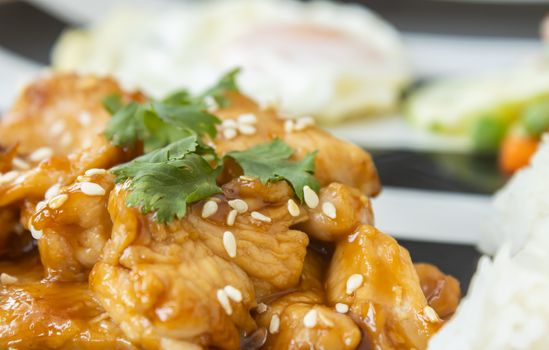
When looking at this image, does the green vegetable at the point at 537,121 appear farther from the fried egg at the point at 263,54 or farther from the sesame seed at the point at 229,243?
the sesame seed at the point at 229,243

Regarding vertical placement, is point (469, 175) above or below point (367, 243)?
below

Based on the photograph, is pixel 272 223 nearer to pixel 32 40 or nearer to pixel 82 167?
pixel 82 167

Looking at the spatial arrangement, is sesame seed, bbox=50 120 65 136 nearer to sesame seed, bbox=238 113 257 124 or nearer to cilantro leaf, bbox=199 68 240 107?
cilantro leaf, bbox=199 68 240 107

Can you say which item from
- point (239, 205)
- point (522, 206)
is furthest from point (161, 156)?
point (522, 206)

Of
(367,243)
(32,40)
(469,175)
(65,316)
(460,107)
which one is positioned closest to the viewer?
(65,316)

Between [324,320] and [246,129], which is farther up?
[246,129]

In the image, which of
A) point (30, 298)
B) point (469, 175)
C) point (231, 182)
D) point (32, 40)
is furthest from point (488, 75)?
point (30, 298)

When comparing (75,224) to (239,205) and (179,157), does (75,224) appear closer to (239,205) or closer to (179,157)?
(179,157)
